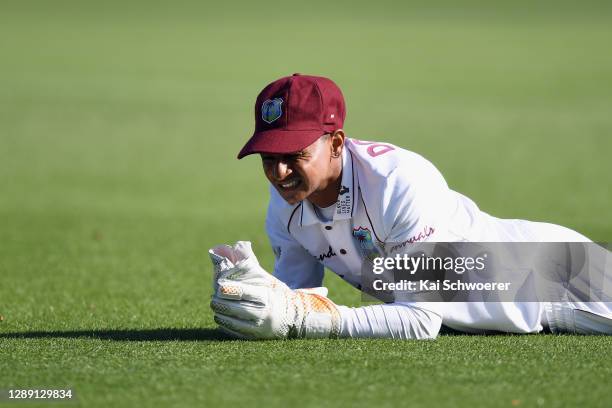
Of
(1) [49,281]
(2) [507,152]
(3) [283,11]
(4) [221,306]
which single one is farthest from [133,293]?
(3) [283,11]

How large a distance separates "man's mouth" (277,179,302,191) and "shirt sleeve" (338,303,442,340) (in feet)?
2.31

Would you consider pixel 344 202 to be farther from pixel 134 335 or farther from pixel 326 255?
pixel 134 335

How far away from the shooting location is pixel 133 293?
28.0ft

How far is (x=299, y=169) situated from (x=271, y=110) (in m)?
0.33

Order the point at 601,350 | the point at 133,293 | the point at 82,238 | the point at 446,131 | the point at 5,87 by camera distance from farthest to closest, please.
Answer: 1. the point at 5,87
2. the point at 446,131
3. the point at 82,238
4. the point at 133,293
5. the point at 601,350

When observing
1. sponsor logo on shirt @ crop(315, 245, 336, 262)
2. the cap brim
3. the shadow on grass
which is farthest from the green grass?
the cap brim

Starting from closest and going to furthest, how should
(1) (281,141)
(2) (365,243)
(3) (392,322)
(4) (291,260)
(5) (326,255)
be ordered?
(1) (281,141)
(3) (392,322)
(2) (365,243)
(5) (326,255)
(4) (291,260)

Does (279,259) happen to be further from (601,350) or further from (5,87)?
(5,87)

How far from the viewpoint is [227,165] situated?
71.4ft

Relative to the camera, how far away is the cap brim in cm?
511

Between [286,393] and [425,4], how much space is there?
44.0 meters

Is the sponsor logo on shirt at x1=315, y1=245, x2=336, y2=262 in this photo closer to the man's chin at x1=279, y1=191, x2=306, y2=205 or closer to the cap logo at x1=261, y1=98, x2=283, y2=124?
the man's chin at x1=279, y1=191, x2=306, y2=205

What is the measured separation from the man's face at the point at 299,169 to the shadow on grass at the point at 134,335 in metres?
0.92

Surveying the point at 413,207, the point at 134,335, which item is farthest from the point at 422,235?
the point at 134,335
